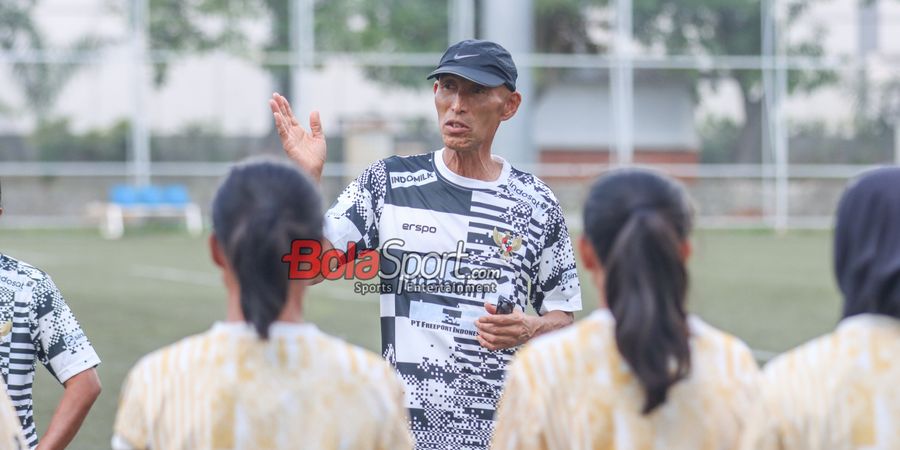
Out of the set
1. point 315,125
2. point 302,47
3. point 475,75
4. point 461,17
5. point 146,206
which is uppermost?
point 461,17

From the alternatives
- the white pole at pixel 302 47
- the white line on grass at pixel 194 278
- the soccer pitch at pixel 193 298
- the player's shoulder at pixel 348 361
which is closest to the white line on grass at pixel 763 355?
the soccer pitch at pixel 193 298

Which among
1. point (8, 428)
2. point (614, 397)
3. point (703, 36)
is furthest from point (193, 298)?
point (703, 36)

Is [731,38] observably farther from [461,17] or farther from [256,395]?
[256,395]

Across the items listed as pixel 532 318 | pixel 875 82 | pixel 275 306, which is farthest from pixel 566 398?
pixel 875 82

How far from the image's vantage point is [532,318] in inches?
162

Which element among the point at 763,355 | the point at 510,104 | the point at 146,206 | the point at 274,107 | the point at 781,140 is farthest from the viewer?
the point at 781,140

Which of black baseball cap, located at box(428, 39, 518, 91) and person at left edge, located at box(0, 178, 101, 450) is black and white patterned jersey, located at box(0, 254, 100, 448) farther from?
black baseball cap, located at box(428, 39, 518, 91)

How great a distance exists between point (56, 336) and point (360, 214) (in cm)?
99

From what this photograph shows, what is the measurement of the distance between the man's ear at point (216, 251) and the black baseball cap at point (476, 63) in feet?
5.69

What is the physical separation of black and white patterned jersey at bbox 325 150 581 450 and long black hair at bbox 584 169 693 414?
1503 mm

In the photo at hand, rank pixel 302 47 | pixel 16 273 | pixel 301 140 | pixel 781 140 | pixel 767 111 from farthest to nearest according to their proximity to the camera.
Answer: pixel 767 111 < pixel 781 140 < pixel 302 47 < pixel 301 140 < pixel 16 273

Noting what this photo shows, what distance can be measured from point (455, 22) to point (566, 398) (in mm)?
27591

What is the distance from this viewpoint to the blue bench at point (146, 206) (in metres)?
27.0

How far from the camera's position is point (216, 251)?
2717 mm
